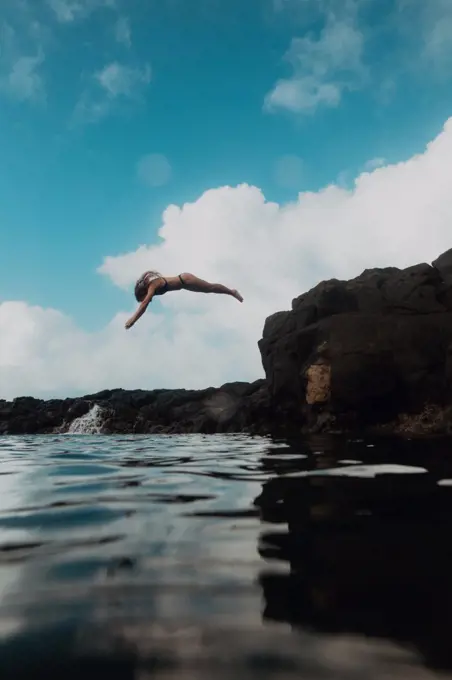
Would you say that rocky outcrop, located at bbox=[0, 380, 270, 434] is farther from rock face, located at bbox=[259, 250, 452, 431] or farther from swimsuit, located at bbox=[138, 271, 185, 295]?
swimsuit, located at bbox=[138, 271, 185, 295]

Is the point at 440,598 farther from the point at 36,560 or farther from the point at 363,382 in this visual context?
the point at 363,382

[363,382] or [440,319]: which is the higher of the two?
[440,319]

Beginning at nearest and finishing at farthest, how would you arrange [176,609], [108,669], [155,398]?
[108,669]
[176,609]
[155,398]

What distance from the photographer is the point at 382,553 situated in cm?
191

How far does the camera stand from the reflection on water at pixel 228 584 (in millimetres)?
1128

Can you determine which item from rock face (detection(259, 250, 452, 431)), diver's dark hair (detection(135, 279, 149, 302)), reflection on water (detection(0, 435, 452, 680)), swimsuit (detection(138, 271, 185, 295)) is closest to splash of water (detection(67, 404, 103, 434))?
rock face (detection(259, 250, 452, 431))

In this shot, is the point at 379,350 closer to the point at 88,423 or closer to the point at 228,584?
the point at 228,584

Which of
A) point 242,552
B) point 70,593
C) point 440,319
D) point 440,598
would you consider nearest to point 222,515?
point 242,552

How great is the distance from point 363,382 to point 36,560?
16.7 meters

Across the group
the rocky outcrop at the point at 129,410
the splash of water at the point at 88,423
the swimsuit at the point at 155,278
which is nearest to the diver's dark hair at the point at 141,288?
the swimsuit at the point at 155,278

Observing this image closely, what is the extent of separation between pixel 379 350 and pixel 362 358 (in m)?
0.65

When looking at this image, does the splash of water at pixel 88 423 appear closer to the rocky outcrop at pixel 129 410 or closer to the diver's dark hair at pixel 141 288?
the rocky outcrop at pixel 129 410

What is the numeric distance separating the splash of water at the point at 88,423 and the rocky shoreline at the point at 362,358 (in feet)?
42.9

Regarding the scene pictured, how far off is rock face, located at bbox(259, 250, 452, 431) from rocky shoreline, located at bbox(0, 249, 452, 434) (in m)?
0.04
